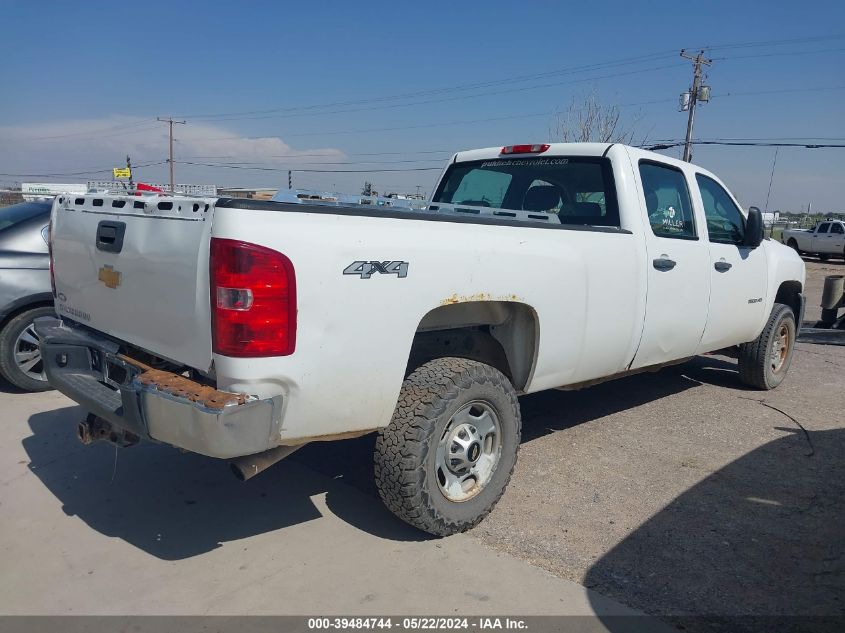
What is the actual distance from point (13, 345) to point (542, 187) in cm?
443

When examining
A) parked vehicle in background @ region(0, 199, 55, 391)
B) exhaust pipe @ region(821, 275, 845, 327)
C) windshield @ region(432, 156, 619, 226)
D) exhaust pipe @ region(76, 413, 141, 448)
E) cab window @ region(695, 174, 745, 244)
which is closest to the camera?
exhaust pipe @ region(76, 413, 141, 448)

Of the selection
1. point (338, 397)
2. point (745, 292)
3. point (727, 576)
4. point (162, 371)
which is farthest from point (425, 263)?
point (745, 292)

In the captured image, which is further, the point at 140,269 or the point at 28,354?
the point at 28,354

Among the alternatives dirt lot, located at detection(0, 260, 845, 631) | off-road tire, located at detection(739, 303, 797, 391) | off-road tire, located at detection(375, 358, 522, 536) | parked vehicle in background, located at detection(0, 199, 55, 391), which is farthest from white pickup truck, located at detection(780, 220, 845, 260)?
parked vehicle in background, located at detection(0, 199, 55, 391)

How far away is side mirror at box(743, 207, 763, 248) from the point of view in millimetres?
5320

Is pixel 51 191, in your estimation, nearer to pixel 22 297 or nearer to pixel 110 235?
pixel 22 297

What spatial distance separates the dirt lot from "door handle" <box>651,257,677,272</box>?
4.29 ft

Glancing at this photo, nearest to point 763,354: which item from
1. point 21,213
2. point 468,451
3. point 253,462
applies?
point 468,451

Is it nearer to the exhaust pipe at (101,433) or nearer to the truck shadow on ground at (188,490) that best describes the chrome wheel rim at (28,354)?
the truck shadow on ground at (188,490)

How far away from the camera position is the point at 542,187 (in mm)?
5035

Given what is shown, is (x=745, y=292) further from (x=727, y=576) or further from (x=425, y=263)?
(x=425, y=263)

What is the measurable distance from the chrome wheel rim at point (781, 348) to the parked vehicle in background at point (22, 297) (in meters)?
6.64

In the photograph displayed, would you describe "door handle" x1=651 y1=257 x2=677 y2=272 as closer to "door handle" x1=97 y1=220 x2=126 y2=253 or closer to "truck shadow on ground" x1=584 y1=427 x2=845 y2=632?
"truck shadow on ground" x1=584 y1=427 x2=845 y2=632

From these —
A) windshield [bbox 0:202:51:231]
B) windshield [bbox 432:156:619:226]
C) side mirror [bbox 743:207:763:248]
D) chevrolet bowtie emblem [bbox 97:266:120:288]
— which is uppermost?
windshield [bbox 432:156:619:226]
